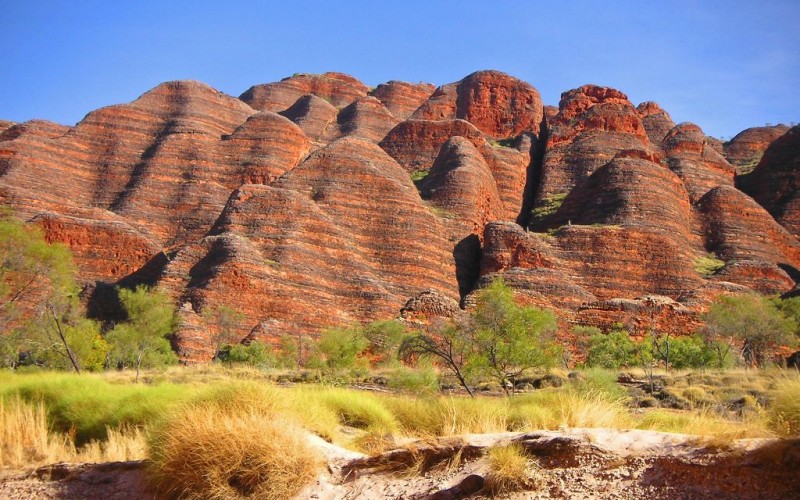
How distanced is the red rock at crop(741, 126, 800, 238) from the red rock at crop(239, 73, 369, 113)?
6042 cm

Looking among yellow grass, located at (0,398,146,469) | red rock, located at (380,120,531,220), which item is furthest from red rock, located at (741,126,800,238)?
yellow grass, located at (0,398,146,469)

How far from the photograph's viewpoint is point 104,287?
141ft

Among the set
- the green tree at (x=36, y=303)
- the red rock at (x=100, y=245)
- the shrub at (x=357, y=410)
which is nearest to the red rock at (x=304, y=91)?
the red rock at (x=100, y=245)

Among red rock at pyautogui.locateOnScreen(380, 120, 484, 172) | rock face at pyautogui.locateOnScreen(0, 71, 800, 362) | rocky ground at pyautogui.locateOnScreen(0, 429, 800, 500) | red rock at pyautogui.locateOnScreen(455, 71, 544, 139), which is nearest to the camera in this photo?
rocky ground at pyautogui.locateOnScreen(0, 429, 800, 500)

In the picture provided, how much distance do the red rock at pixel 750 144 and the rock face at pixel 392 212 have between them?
1.55 m

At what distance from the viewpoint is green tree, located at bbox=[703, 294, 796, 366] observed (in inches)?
1383

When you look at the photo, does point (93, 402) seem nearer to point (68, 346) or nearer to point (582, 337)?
point (68, 346)

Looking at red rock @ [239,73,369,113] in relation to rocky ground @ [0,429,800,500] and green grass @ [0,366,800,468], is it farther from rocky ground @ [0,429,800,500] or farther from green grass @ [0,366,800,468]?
rocky ground @ [0,429,800,500]

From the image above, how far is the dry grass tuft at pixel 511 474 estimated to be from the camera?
6.00 m

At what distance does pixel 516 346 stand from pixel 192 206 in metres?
47.9

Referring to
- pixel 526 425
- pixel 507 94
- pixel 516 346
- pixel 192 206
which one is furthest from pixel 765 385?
pixel 507 94

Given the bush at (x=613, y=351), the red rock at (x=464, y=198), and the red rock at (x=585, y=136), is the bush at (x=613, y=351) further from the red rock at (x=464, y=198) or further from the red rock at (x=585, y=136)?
the red rock at (x=585, y=136)

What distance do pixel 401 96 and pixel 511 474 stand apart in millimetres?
108752

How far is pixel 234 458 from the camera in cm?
734
